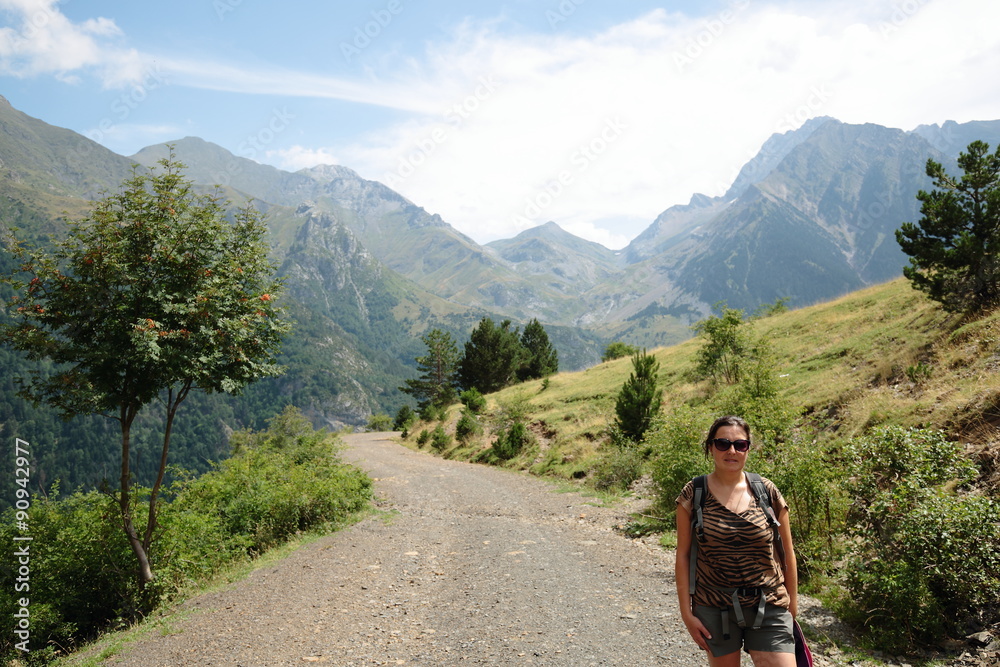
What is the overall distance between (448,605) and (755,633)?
5.06 m

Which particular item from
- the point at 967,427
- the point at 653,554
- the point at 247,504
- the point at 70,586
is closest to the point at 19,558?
the point at 70,586

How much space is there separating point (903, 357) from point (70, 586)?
19.1 meters

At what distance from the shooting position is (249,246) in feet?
32.2

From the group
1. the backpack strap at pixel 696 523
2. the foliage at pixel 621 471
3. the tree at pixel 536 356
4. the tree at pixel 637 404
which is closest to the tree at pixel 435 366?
the tree at pixel 536 356

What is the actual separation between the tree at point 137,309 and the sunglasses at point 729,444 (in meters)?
8.01

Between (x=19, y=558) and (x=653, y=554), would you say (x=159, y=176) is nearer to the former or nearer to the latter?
(x=19, y=558)

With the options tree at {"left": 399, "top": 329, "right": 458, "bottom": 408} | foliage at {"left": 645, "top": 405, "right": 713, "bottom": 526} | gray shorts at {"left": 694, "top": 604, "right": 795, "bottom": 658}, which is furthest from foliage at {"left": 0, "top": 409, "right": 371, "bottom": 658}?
tree at {"left": 399, "top": 329, "right": 458, "bottom": 408}

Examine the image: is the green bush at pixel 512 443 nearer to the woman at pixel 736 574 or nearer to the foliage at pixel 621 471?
the foliage at pixel 621 471

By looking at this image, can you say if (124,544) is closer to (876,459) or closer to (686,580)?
(686,580)

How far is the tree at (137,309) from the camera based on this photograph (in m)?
7.93

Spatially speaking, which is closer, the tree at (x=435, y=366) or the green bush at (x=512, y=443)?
the green bush at (x=512, y=443)

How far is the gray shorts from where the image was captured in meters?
3.36

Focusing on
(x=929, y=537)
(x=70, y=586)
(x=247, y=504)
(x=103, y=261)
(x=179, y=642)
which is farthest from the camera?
(x=247, y=504)

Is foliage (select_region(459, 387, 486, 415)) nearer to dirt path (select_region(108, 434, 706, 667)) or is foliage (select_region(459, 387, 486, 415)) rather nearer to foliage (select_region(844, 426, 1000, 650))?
dirt path (select_region(108, 434, 706, 667))
